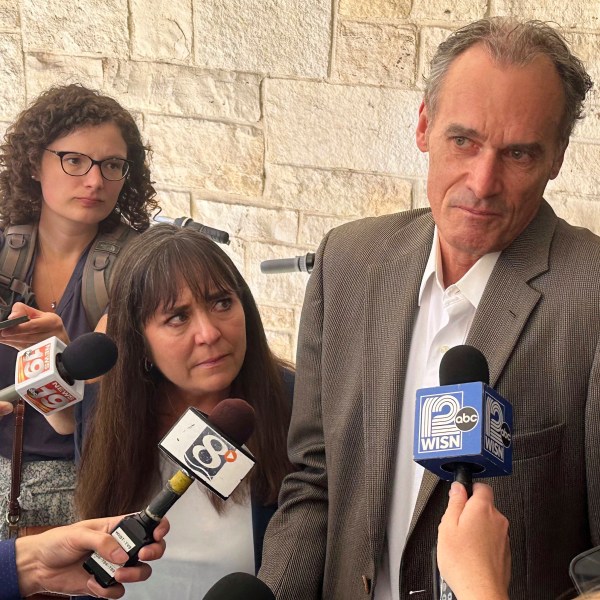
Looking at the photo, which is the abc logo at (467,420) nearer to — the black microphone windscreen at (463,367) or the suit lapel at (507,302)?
the black microphone windscreen at (463,367)

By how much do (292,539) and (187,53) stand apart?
1.74m

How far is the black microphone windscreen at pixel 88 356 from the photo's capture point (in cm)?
199

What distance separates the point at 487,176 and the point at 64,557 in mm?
1036

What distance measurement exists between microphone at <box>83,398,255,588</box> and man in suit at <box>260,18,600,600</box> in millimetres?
290

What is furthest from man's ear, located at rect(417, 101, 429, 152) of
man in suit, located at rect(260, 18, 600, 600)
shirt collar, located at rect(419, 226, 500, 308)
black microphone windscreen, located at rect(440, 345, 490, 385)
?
black microphone windscreen, located at rect(440, 345, 490, 385)

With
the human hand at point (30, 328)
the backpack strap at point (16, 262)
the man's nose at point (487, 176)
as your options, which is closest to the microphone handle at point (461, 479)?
the man's nose at point (487, 176)

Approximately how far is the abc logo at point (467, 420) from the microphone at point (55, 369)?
83 centimetres

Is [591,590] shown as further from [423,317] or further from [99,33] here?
[99,33]

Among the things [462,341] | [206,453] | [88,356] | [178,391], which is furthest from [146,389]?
[462,341]

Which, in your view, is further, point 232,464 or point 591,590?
point 232,464

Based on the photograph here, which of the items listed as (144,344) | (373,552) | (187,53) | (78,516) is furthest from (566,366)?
(187,53)

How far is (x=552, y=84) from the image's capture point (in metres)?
1.78

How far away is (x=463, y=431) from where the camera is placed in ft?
4.64

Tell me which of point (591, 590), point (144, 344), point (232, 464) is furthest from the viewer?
point (144, 344)
